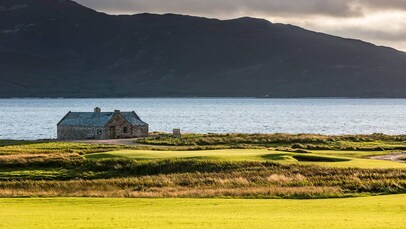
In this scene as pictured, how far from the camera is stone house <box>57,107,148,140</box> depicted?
108 meters

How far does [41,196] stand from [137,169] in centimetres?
1534

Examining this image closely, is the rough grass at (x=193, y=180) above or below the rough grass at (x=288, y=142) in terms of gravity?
above

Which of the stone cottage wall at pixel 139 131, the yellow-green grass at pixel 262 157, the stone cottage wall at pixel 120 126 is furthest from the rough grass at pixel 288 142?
the yellow-green grass at pixel 262 157

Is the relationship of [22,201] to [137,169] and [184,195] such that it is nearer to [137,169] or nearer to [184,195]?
[184,195]

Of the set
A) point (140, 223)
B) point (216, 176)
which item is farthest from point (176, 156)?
point (140, 223)

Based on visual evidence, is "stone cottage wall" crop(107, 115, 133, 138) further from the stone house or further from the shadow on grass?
the shadow on grass

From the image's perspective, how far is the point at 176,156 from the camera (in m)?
65.3

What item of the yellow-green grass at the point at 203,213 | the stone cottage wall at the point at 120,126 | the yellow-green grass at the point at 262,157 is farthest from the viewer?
the stone cottage wall at the point at 120,126

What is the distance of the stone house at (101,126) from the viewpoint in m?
108

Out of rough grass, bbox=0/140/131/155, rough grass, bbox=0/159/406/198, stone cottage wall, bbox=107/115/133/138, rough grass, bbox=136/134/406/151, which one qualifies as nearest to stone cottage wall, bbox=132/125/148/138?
stone cottage wall, bbox=107/115/133/138

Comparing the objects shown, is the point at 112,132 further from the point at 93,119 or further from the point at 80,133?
the point at 80,133

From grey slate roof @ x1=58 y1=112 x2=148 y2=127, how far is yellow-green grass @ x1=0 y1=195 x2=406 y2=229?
65861 millimetres

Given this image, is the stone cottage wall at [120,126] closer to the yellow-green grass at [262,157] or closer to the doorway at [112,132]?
the doorway at [112,132]

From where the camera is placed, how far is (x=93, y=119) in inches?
4360
